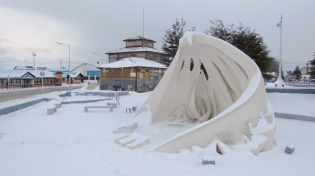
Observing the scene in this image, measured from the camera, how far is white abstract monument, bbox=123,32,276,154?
6434 millimetres

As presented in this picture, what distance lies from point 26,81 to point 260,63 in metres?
39.4

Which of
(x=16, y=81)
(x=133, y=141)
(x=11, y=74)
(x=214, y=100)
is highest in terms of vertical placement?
(x=11, y=74)

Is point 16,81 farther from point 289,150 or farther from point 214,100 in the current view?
point 289,150

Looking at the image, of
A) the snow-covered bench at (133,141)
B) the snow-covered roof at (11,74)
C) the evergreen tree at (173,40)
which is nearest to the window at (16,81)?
the snow-covered roof at (11,74)

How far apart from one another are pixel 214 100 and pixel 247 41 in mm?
10747

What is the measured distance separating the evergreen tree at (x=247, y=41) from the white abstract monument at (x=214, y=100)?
9891 mm

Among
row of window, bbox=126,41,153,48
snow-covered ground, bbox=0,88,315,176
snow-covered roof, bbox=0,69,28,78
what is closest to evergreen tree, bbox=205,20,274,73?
snow-covered ground, bbox=0,88,315,176

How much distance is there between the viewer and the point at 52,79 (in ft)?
161

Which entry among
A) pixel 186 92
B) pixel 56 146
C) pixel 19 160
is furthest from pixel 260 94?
pixel 19 160

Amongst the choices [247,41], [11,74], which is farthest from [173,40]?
[11,74]

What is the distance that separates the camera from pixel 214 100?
10.5 metres

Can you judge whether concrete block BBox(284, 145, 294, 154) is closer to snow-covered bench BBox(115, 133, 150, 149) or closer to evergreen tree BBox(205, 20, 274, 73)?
snow-covered bench BBox(115, 133, 150, 149)

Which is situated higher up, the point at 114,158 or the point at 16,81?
the point at 16,81

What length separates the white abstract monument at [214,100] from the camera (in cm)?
643
